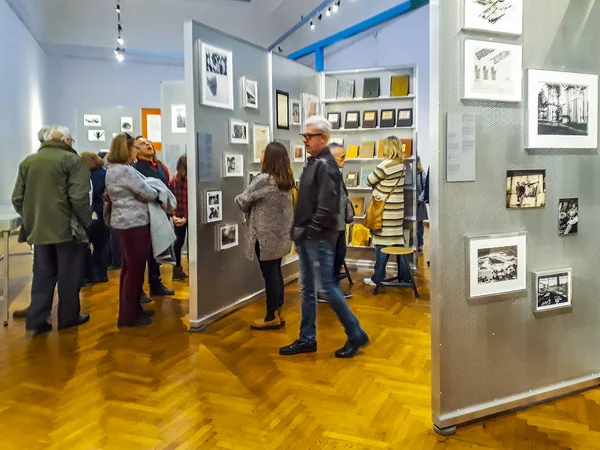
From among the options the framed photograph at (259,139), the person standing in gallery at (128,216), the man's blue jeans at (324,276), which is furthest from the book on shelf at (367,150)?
the man's blue jeans at (324,276)

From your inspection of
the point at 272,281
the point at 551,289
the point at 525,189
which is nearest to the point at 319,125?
the point at 525,189

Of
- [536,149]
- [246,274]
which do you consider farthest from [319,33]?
[536,149]

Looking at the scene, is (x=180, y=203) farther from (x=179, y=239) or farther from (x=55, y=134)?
(x=55, y=134)

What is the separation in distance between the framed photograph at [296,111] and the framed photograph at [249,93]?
80cm

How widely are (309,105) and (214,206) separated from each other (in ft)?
7.39

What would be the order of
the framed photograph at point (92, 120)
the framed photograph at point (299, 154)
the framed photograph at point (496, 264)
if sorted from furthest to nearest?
the framed photograph at point (92, 120) < the framed photograph at point (299, 154) < the framed photograph at point (496, 264)

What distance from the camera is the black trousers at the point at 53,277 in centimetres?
393

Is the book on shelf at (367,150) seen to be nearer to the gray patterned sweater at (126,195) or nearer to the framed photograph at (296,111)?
the framed photograph at (296,111)

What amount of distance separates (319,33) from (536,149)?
9214 mm

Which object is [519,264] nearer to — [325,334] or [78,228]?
[325,334]

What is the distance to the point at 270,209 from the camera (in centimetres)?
380

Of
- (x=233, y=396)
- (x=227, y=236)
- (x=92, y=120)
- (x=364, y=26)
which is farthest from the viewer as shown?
(x=364, y=26)

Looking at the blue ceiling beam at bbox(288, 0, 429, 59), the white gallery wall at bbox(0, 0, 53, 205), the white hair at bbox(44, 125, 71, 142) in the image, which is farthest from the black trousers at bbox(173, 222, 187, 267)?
the blue ceiling beam at bbox(288, 0, 429, 59)

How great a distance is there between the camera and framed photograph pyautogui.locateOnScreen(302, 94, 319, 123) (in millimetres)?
5738
